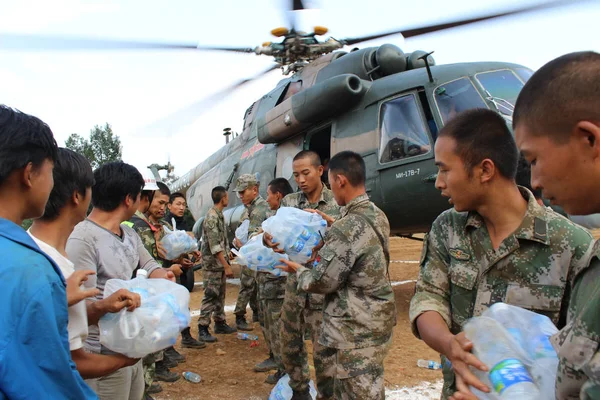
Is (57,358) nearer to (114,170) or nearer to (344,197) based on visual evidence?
(114,170)

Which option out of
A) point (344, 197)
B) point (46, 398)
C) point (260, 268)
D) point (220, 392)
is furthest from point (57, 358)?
point (220, 392)

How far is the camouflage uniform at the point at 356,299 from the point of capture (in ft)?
9.11

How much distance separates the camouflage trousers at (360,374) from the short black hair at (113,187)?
1608 millimetres

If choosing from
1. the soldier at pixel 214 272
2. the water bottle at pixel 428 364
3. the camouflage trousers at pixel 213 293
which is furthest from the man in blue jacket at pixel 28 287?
the camouflage trousers at pixel 213 293

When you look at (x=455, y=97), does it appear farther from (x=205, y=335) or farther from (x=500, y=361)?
(x=500, y=361)

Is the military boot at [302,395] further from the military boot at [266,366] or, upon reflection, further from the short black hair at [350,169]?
the short black hair at [350,169]

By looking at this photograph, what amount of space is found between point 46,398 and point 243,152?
7.86 meters

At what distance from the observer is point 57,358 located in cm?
116

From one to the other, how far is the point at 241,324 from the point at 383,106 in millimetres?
3649

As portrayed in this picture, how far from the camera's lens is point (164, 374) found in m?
4.59

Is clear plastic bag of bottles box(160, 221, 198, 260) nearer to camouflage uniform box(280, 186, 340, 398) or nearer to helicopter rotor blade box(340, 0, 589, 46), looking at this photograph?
A: camouflage uniform box(280, 186, 340, 398)

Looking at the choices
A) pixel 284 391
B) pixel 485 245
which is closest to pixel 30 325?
pixel 485 245

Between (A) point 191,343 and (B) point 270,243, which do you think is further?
(A) point 191,343

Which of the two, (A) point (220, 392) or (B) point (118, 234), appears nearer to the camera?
(B) point (118, 234)
